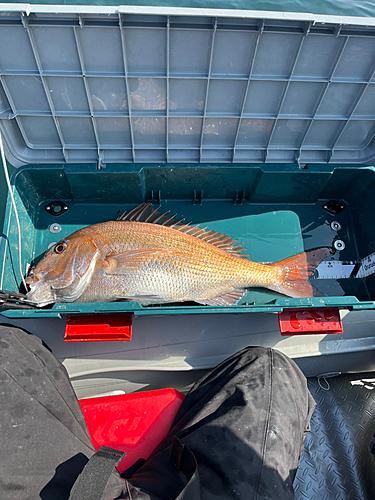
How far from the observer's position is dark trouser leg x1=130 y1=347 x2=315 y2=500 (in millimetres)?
1336

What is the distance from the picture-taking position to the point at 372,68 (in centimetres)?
202

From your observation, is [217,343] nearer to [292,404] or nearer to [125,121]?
[292,404]

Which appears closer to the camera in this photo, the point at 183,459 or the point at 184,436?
the point at 183,459

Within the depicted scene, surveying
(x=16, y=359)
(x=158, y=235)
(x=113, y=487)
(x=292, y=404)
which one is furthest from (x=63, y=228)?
(x=292, y=404)

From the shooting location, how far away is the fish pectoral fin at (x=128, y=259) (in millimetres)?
2072

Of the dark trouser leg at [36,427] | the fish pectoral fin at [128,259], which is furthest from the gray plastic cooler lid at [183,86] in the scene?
the dark trouser leg at [36,427]

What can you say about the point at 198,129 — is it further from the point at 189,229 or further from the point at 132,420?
the point at 132,420

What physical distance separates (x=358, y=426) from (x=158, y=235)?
2098 mm

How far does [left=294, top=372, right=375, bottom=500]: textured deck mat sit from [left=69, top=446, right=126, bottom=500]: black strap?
1.70m

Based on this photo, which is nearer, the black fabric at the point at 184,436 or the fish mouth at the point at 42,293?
the black fabric at the point at 184,436

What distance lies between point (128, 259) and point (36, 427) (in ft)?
3.53

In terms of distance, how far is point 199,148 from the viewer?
8.18 feet

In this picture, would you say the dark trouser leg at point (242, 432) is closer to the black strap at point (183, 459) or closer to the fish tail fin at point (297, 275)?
the black strap at point (183, 459)

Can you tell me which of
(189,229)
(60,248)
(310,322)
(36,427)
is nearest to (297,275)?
(310,322)
